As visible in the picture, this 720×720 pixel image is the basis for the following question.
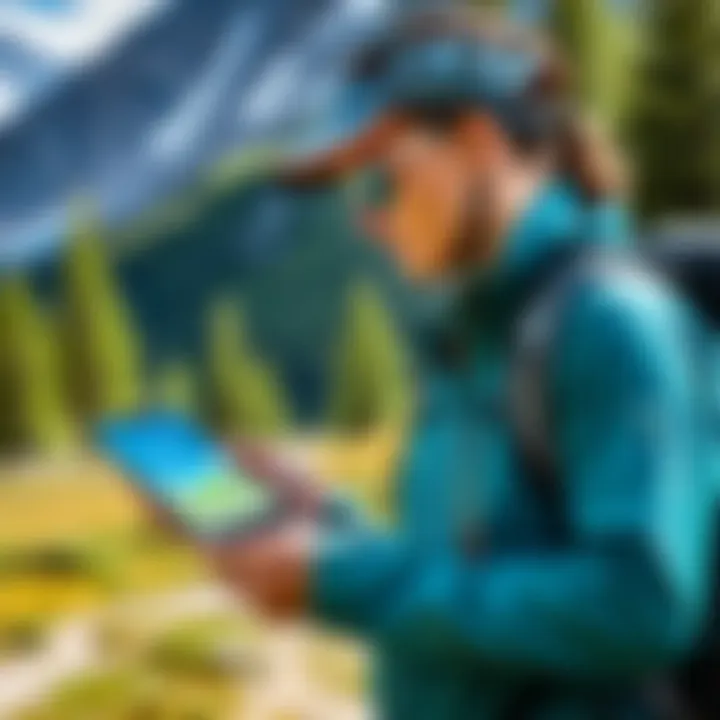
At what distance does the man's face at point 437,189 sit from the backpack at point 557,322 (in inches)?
1.8

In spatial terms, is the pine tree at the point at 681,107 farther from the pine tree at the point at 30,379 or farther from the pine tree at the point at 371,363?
the pine tree at the point at 30,379

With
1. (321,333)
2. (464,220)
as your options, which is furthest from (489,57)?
(321,333)

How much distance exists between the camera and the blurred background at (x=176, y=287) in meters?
0.82

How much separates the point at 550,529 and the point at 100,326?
11.8 inches

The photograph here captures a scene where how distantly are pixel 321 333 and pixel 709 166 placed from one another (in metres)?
0.22

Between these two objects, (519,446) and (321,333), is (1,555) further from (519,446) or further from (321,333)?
(519,446)

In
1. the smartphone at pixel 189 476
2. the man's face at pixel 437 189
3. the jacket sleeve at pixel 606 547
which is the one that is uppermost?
the man's face at pixel 437 189

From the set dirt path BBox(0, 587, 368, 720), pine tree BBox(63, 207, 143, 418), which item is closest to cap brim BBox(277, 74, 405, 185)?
pine tree BBox(63, 207, 143, 418)

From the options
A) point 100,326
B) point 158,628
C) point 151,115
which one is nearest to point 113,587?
point 158,628

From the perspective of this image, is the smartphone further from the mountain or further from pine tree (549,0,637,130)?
pine tree (549,0,637,130)

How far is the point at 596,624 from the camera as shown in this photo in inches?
24.2

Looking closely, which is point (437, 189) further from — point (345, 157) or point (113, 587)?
point (113, 587)

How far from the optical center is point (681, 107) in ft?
2.76

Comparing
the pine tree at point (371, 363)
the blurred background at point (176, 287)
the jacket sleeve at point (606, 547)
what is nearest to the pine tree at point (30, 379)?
the blurred background at point (176, 287)
